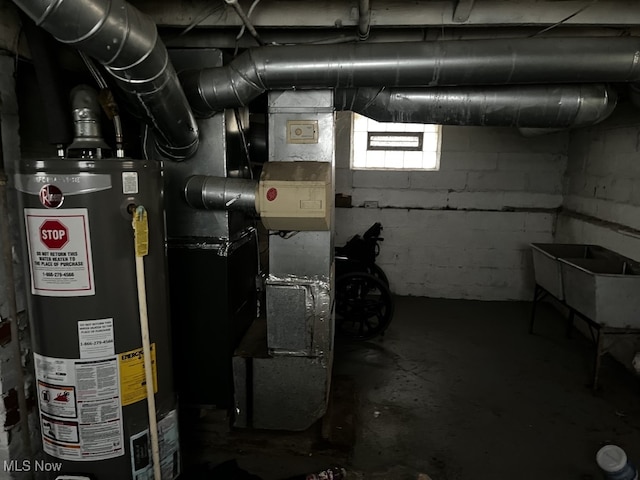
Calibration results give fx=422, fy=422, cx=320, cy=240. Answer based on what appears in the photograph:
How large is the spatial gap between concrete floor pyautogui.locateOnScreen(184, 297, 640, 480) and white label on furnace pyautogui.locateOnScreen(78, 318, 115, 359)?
1.03 metres

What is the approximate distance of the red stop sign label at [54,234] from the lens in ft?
4.52

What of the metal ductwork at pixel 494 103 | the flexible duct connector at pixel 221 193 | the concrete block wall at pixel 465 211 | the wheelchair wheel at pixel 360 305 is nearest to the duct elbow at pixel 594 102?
the metal ductwork at pixel 494 103

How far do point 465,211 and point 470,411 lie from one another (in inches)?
96.5

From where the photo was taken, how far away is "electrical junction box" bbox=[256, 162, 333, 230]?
1844 mm

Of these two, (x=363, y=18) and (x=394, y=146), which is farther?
(x=394, y=146)

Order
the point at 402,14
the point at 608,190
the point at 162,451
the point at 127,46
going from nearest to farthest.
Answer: the point at 127,46, the point at 162,451, the point at 402,14, the point at 608,190

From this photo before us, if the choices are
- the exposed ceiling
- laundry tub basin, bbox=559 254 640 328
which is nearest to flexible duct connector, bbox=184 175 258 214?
the exposed ceiling

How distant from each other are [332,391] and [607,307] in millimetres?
1802

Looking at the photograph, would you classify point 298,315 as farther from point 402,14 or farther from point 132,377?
point 402,14

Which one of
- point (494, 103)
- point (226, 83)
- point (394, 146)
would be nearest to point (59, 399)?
point (226, 83)

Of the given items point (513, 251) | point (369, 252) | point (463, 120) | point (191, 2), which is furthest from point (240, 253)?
point (513, 251)

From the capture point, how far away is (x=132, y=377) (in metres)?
1.54

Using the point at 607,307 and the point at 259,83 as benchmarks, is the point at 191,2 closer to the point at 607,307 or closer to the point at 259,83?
the point at 259,83

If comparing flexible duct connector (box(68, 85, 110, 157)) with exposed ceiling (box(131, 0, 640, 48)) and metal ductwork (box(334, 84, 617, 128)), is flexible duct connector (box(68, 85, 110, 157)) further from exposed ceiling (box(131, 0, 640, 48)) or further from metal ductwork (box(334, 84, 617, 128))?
metal ductwork (box(334, 84, 617, 128))
